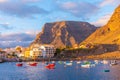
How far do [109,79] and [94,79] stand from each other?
4.57 meters

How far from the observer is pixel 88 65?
157 m

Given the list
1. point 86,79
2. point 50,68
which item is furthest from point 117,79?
point 50,68

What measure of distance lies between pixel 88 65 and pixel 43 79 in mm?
62404

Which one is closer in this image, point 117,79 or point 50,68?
point 117,79

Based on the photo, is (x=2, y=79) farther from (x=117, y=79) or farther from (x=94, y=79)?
(x=117, y=79)

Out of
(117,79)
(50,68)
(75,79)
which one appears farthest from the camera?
(50,68)

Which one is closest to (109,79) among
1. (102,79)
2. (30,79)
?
(102,79)

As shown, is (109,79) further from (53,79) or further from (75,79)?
(53,79)

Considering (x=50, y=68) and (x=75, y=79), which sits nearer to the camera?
(x=75, y=79)

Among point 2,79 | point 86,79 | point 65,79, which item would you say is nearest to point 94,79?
point 86,79

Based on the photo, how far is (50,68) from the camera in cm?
15350

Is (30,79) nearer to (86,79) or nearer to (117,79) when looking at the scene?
(86,79)

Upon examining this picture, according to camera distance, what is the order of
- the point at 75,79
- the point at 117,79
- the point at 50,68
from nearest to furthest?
the point at 117,79, the point at 75,79, the point at 50,68

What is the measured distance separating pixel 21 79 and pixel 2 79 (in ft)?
21.2
